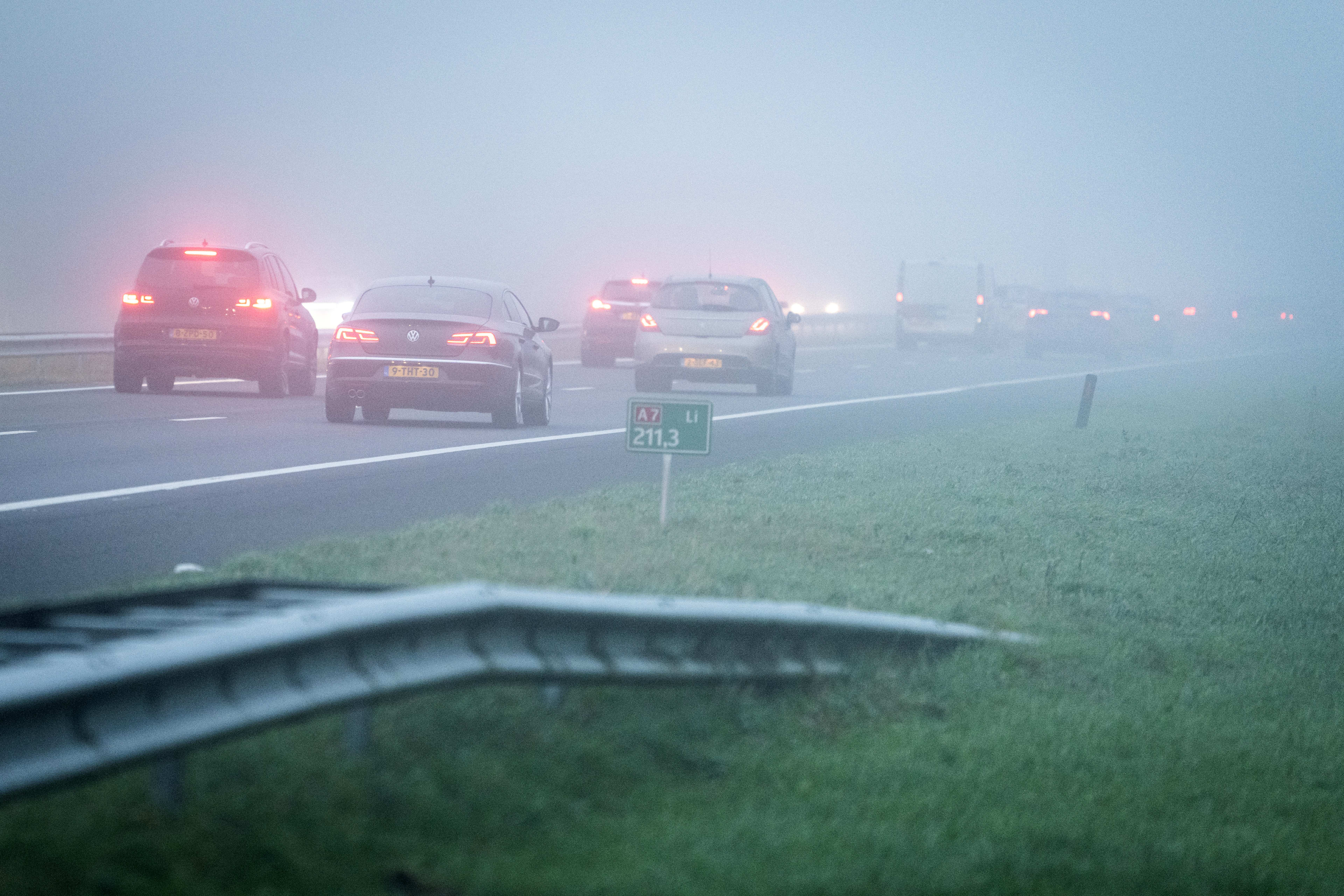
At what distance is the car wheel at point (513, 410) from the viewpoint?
677 inches

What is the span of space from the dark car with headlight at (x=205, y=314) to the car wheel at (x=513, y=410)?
11.8ft

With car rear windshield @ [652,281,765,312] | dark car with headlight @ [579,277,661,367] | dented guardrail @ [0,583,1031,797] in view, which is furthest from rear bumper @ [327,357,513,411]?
dark car with headlight @ [579,277,661,367]

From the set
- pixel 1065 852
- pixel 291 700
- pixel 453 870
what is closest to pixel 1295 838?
pixel 1065 852

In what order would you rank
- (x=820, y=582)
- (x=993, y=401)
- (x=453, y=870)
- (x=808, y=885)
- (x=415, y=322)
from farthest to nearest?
(x=993, y=401) → (x=415, y=322) → (x=820, y=582) → (x=808, y=885) → (x=453, y=870)

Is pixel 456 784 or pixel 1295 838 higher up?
pixel 456 784

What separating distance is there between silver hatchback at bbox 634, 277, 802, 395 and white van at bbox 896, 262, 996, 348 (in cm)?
2249

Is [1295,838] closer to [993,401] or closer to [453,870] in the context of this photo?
[453,870]

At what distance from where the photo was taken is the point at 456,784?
4.24 metres

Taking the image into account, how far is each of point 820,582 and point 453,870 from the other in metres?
4.60

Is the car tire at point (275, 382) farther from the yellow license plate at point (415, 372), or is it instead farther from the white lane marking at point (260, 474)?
the white lane marking at point (260, 474)

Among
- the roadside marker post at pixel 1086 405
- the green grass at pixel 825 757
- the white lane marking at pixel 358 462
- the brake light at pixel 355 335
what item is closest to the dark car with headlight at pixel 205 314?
the brake light at pixel 355 335

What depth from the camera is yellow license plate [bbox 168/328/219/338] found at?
19.2 metres

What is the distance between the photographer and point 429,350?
16453 mm

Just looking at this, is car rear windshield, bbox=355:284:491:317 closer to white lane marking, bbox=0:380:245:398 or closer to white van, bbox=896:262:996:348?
white lane marking, bbox=0:380:245:398
